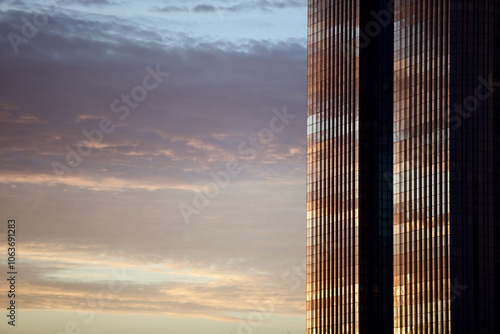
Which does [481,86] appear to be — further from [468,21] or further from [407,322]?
[407,322]

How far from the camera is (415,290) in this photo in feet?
634

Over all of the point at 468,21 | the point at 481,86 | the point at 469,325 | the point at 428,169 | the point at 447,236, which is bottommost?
the point at 469,325

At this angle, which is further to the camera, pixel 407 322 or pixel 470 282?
pixel 407 322

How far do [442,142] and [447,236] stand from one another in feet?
58.1

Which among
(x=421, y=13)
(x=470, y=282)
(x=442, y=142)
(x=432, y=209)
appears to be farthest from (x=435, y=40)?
(x=470, y=282)

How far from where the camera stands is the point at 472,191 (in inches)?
7411

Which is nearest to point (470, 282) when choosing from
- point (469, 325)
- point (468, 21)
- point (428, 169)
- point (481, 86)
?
point (469, 325)

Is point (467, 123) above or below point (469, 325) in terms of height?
above

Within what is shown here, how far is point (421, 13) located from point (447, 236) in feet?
143

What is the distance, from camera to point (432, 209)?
630 feet

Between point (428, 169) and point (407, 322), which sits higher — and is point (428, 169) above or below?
above

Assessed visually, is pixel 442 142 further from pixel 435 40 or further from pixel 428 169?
pixel 435 40

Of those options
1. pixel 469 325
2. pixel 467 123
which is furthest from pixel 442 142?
pixel 469 325

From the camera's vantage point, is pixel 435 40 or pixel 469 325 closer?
pixel 469 325
